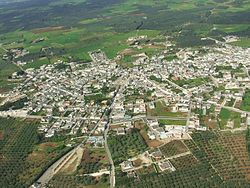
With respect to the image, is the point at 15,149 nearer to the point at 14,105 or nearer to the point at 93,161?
the point at 93,161

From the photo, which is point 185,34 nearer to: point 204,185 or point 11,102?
point 11,102

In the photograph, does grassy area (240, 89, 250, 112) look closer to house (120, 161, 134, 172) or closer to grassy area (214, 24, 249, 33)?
house (120, 161, 134, 172)

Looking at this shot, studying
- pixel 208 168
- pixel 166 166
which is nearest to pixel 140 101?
pixel 166 166

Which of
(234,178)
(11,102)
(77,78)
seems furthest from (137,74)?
(234,178)

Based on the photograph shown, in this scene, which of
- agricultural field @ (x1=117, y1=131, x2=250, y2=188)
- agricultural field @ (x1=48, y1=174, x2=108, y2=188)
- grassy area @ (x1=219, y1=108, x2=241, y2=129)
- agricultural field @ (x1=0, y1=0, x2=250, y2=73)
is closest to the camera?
agricultural field @ (x1=117, y1=131, x2=250, y2=188)

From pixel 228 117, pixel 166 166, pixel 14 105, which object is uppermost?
pixel 14 105

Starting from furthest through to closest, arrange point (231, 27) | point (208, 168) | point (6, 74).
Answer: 1. point (231, 27)
2. point (6, 74)
3. point (208, 168)

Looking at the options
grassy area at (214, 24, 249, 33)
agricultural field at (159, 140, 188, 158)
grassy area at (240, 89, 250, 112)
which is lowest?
grassy area at (240, 89, 250, 112)

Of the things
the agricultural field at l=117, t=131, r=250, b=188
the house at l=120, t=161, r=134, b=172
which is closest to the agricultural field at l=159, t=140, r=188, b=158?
the agricultural field at l=117, t=131, r=250, b=188

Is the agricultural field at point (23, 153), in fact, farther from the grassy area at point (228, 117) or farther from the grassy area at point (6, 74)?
the grassy area at point (228, 117)
